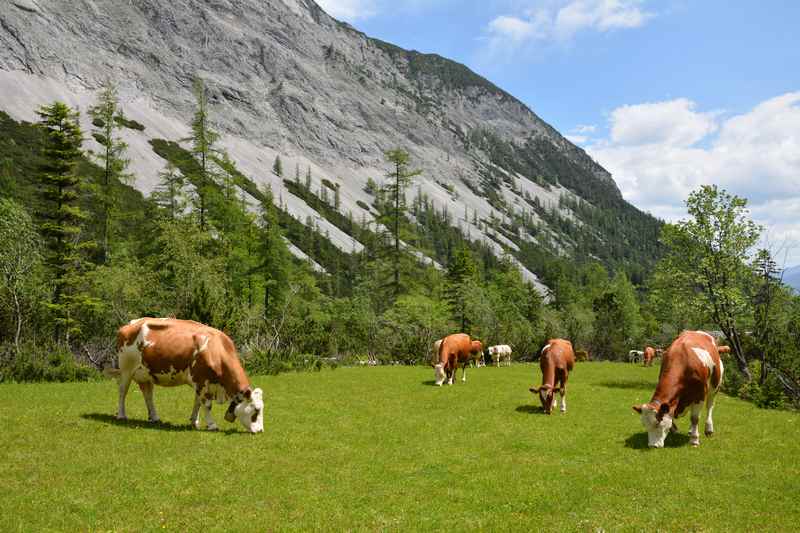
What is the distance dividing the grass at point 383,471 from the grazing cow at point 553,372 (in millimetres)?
634

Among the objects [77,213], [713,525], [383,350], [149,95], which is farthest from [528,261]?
[713,525]

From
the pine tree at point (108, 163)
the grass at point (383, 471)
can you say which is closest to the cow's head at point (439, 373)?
the grass at point (383, 471)

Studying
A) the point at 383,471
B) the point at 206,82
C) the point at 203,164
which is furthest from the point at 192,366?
the point at 206,82

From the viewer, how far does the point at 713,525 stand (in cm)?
726

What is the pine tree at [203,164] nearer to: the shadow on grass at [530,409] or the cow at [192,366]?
the cow at [192,366]

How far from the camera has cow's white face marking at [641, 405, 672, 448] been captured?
38.0ft

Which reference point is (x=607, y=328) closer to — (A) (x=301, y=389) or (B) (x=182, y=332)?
(A) (x=301, y=389)

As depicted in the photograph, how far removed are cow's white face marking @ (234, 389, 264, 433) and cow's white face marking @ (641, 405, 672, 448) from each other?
356 inches

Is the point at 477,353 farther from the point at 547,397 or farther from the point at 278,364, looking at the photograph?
the point at 547,397

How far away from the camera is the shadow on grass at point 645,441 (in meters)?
11.9

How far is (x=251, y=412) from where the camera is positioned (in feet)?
40.4

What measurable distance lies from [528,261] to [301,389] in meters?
181

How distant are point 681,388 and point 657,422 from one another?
1.16 m

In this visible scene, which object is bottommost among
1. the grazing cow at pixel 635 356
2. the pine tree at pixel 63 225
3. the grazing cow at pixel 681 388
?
the grazing cow at pixel 635 356
